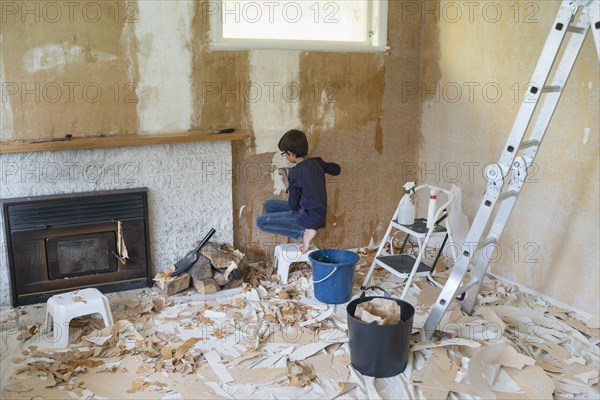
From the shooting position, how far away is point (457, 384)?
2.89m

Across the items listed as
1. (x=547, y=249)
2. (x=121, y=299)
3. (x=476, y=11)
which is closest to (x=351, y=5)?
(x=476, y=11)

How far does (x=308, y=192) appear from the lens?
13.1 ft

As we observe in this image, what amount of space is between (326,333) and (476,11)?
265cm

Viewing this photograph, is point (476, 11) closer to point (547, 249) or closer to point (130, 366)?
point (547, 249)

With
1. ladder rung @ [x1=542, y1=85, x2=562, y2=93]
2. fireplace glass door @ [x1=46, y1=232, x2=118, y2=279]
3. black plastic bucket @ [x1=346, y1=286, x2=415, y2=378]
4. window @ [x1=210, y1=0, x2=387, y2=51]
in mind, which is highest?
window @ [x1=210, y1=0, x2=387, y2=51]

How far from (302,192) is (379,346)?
140 cm

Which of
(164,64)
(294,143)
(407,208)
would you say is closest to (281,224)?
(294,143)

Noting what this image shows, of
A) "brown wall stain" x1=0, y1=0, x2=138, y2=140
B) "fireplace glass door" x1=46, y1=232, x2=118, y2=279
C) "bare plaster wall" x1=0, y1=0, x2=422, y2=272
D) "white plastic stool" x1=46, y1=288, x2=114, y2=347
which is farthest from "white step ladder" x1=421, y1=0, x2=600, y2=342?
"brown wall stain" x1=0, y1=0, x2=138, y2=140

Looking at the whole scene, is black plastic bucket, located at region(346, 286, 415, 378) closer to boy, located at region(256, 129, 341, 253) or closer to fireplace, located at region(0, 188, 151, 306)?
boy, located at region(256, 129, 341, 253)

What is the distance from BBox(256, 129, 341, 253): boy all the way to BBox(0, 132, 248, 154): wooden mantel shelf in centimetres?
45

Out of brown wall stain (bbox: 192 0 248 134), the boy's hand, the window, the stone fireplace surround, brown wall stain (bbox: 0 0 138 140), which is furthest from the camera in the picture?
the boy's hand

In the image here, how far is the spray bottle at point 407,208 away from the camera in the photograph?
12.9 ft

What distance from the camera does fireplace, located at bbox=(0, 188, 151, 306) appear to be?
3.77 m

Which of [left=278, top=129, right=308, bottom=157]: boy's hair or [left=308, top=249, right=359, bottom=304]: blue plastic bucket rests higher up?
[left=278, top=129, right=308, bottom=157]: boy's hair
